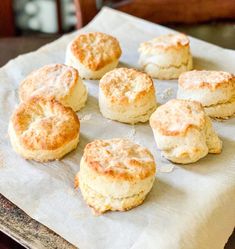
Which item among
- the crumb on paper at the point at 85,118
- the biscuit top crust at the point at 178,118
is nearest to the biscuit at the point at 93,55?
the crumb on paper at the point at 85,118

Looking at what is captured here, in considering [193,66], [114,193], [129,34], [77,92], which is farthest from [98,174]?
[129,34]

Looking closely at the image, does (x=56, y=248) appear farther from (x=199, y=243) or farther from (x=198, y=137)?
(x=198, y=137)

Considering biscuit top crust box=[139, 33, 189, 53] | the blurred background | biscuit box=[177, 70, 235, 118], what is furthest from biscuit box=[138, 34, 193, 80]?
the blurred background

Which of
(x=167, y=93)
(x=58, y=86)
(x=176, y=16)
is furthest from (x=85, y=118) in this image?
(x=176, y=16)

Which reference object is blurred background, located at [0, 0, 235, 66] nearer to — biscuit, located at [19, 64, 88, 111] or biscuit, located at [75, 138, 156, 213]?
biscuit, located at [19, 64, 88, 111]

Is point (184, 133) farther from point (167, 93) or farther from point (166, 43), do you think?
point (166, 43)
